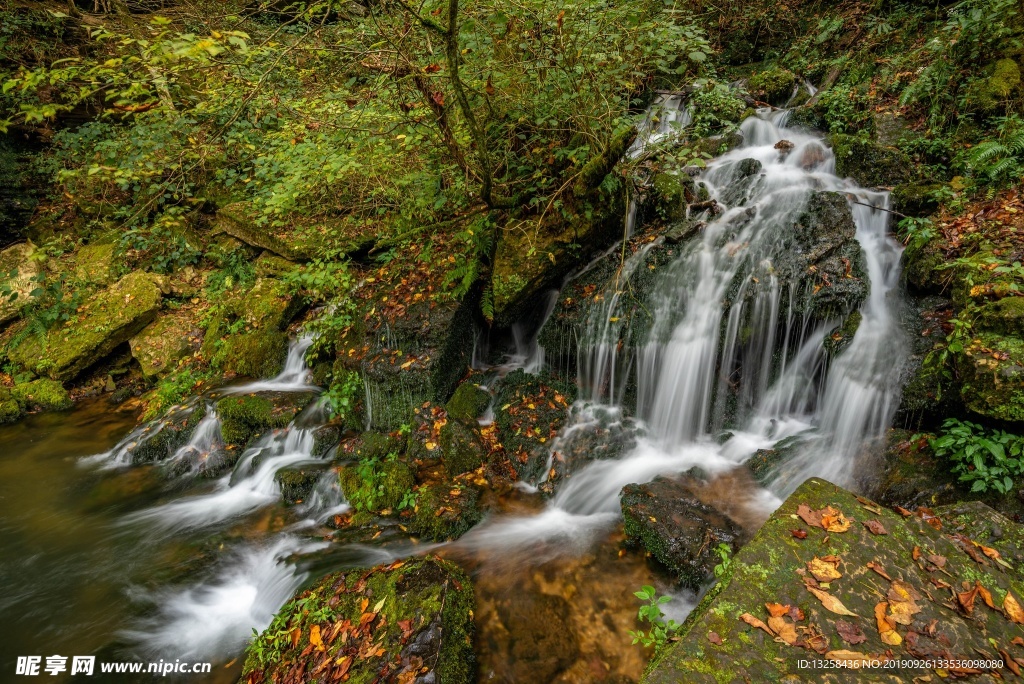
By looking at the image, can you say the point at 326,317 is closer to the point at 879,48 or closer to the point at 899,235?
the point at 899,235

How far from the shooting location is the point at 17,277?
30.0 ft

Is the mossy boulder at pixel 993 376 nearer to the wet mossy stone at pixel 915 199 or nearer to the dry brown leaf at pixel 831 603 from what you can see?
the dry brown leaf at pixel 831 603

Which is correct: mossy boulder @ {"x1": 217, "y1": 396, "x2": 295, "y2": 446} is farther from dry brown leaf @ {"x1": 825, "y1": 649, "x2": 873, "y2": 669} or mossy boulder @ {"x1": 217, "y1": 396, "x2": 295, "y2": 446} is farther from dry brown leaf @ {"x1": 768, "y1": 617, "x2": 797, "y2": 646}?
dry brown leaf @ {"x1": 825, "y1": 649, "x2": 873, "y2": 669}

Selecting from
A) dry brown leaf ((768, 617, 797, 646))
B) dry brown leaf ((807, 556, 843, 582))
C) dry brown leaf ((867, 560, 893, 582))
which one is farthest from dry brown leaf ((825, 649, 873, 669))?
dry brown leaf ((867, 560, 893, 582))

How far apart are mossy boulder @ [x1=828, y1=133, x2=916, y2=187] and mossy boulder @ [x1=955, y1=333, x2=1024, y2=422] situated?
12.5ft

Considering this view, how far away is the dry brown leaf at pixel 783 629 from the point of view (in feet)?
7.16

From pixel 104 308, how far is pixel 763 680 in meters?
11.2

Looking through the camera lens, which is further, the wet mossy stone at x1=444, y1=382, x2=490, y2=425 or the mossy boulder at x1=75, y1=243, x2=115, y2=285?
the mossy boulder at x1=75, y1=243, x2=115, y2=285

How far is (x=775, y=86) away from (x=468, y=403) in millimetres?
9395

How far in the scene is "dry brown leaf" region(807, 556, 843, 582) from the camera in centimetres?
247

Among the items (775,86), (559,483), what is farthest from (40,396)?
(775,86)

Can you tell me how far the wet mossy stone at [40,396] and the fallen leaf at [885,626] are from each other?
1111 cm

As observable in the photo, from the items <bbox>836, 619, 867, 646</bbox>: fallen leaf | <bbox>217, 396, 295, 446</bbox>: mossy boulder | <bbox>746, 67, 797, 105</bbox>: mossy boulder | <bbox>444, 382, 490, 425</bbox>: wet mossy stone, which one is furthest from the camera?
<bbox>746, 67, 797, 105</bbox>: mossy boulder

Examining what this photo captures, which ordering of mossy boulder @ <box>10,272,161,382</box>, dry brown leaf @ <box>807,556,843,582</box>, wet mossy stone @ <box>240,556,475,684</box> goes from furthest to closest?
1. mossy boulder @ <box>10,272,161,382</box>
2. wet mossy stone @ <box>240,556,475,684</box>
3. dry brown leaf @ <box>807,556,843,582</box>
